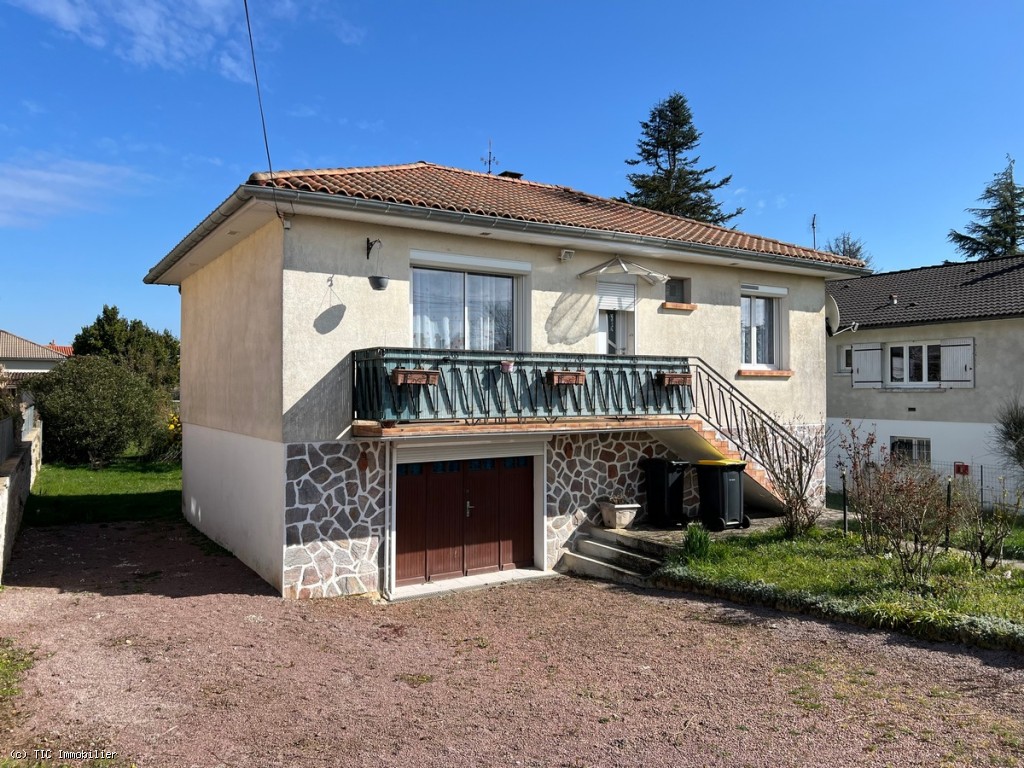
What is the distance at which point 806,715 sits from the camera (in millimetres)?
5773

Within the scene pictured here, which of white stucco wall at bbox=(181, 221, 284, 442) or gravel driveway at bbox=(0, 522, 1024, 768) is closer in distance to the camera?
gravel driveway at bbox=(0, 522, 1024, 768)

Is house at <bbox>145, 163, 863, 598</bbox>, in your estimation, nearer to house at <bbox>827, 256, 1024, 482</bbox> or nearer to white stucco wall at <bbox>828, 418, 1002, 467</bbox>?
house at <bbox>827, 256, 1024, 482</bbox>

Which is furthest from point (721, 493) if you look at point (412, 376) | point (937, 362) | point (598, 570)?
point (937, 362)

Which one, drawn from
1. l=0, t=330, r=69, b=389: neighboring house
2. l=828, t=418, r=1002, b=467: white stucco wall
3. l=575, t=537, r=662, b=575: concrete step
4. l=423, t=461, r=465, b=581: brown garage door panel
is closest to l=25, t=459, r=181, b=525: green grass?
l=423, t=461, r=465, b=581: brown garage door panel

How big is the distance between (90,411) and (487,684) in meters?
21.6

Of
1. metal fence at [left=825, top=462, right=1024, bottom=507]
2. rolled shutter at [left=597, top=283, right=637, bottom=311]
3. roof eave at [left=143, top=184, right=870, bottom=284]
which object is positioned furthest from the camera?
metal fence at [left=825, top=462, right=1024, bottom=507]

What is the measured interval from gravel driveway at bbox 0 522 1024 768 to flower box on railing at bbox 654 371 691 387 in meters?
3.44

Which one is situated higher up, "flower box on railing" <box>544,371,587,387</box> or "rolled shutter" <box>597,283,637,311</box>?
"rolled shutter" <box>597,283,637,311</box>

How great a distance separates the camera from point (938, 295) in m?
21.9

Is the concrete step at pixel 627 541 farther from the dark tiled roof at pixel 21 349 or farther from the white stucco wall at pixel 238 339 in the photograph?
the dark tiled roof at pixel 21 349

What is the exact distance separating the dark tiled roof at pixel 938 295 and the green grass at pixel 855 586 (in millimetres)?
11692

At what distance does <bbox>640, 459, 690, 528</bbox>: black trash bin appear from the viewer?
489 inches

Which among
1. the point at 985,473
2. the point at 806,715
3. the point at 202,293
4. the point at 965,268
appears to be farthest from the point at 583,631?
the point at 965,268

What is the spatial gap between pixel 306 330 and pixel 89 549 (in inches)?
242
